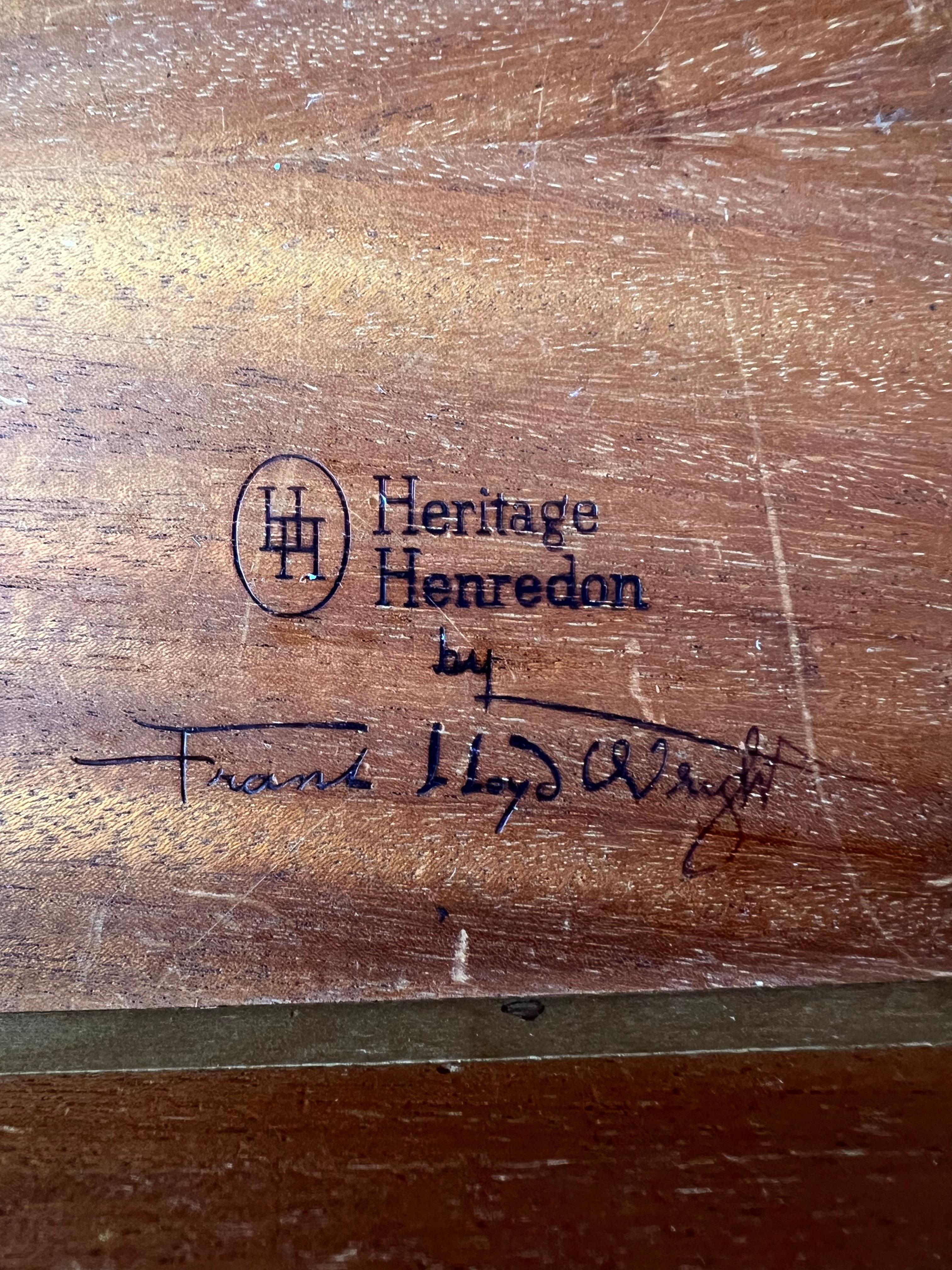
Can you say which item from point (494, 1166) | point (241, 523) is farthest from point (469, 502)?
point (494, 1166)

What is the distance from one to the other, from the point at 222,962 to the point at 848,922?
1.23 ft

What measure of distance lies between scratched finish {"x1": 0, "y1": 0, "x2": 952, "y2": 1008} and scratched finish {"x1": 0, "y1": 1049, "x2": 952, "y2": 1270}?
0.08 m

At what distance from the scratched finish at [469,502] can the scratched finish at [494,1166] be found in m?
0.08

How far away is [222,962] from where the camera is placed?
0.49m

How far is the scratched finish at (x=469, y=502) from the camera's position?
0.49 metres

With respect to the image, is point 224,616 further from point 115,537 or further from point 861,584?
point 861,584

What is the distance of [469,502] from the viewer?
0.50 m

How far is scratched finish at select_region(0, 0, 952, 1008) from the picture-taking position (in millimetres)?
491

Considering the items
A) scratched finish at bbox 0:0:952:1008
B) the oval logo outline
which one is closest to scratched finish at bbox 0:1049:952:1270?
scratched finish at bbox 0:0:952:1008
